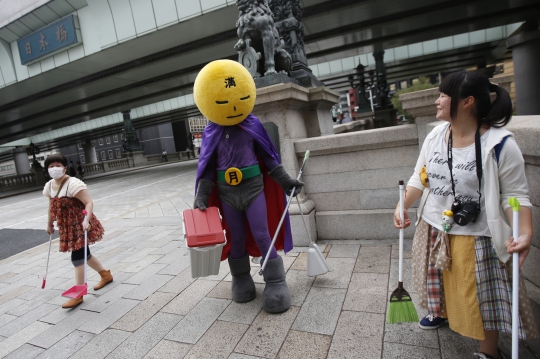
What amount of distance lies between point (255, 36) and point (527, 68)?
1328 centimetres

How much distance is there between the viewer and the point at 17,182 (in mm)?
25500

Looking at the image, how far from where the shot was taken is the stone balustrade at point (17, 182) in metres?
23.7

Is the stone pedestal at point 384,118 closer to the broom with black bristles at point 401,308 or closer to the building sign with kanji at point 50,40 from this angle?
the building sign with kanji at point 50,40

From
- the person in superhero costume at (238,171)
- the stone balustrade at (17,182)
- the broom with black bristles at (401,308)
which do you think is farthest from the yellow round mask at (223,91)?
the stone balustrade at (17,182)

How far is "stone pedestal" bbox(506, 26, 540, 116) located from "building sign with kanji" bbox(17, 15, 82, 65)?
54.8ft

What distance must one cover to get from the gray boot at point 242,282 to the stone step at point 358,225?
1.49 m

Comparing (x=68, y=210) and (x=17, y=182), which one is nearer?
(x=68, y=210)

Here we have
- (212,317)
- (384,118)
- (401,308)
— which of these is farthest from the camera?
(384,118)

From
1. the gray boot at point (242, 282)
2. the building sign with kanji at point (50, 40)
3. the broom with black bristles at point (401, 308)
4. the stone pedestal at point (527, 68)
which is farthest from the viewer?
the stone pedestal at point (527, 68)

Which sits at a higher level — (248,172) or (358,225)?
(248,172)

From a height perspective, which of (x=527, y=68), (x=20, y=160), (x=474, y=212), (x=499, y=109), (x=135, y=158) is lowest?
(x=474, y=212)

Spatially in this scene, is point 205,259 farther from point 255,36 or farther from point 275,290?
point 255,36

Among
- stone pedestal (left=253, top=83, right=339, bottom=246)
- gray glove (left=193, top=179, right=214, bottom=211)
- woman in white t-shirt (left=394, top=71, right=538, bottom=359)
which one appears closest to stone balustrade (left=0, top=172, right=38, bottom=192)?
stone pedestal (left=253, top=83, right=339, bottom=246)

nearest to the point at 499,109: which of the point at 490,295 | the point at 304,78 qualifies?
the point at 490,295
